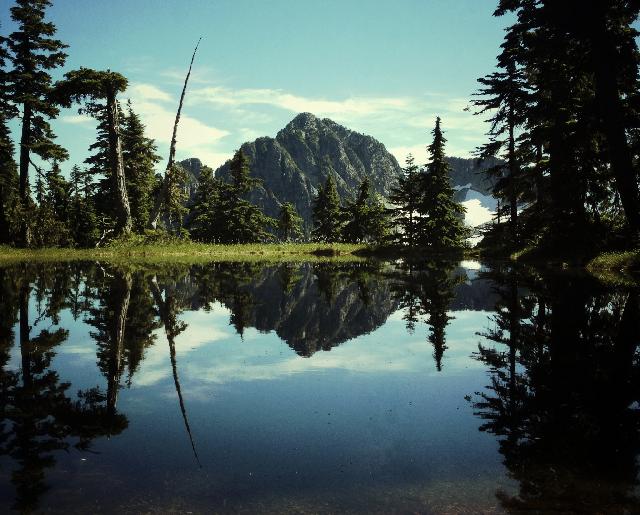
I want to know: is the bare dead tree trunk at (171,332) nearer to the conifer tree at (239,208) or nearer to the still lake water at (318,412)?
the still lake water at (318,412)

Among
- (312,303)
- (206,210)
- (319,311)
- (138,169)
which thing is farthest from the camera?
(206,210)

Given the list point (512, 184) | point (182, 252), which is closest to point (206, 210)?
point (182, 252)

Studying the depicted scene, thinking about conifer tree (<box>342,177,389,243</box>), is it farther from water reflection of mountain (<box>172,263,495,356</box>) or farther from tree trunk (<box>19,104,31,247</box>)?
water reflection of mountain (<box>172,263,495,356</box>)

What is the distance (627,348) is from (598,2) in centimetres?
1971

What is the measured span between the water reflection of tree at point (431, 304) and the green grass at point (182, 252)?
62.3 feet

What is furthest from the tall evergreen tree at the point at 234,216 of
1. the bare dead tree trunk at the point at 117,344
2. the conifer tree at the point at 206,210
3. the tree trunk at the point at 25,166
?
the bare dead tree trunk at the point at 117,344

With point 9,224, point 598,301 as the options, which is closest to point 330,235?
point 9,224

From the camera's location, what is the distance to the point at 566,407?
4996 mm

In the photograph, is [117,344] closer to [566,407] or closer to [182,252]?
[566,407]

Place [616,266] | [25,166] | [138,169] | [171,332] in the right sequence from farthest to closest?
[138,169] < [25,166] < [616,266] < [171,332]

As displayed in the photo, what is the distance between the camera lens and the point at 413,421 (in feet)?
15.7

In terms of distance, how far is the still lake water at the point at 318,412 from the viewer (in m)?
3.29

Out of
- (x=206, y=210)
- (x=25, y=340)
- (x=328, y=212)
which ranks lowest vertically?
(x=25, y=340)

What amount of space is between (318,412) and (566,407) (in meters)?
2.75
